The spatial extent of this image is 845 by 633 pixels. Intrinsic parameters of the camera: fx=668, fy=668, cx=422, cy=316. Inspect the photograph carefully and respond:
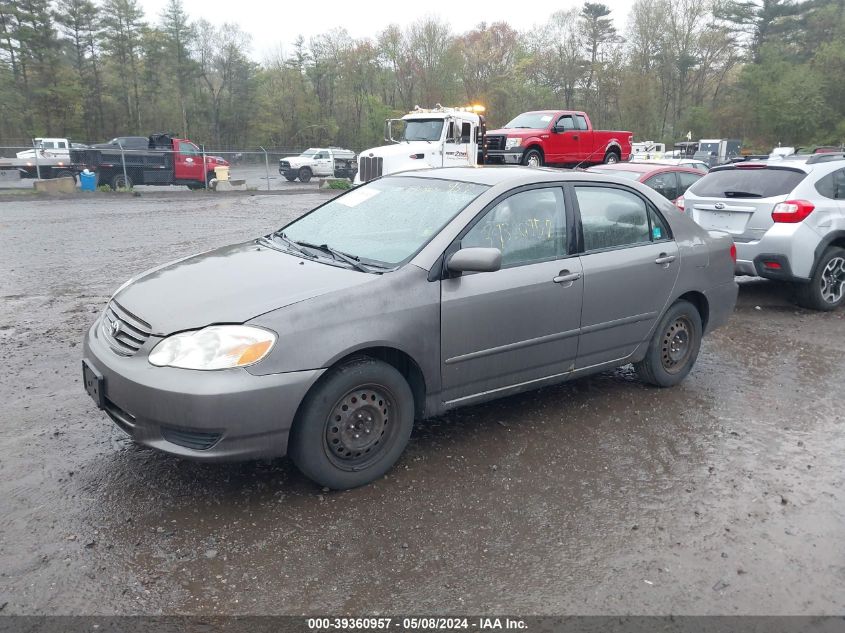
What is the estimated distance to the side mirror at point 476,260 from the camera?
376cm

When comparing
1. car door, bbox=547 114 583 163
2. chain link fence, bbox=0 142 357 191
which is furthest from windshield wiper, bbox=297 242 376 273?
chain link fence, bbox=0 142 357 191

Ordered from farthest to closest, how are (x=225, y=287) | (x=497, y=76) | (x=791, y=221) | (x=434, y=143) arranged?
1. (x=497, y=76)
2. (x=434, y=143)
3. (x=791, y=221)
4. (x=225, y=287)

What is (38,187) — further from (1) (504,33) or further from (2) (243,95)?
(1) (504,33)

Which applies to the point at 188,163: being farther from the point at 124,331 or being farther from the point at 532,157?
the point at 124,331

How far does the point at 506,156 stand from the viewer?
19.3 metres

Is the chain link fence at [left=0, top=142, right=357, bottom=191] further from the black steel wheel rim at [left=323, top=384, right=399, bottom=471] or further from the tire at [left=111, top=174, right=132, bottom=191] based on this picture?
the black steel wheel rim at [left=323, top=384, right=399, bottom=471]

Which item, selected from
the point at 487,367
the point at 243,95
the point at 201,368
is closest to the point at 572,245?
the point at 487,367

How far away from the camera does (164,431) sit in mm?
3279

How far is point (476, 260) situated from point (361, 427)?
1123 mm

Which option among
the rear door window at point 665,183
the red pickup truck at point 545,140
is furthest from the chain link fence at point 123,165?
the rear door window at point 665,183

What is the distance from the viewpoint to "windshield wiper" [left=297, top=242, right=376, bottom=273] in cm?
387

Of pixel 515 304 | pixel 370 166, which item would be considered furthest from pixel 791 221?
pixel 370 166

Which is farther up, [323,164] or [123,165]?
[123,165]

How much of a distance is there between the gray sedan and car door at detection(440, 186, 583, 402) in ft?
0.03
